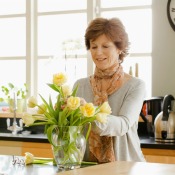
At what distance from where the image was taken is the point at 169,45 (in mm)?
3855

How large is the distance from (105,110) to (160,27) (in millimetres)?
2252

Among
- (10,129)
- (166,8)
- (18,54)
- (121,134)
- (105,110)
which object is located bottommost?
(10,129)

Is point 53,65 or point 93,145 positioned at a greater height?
point 53,65

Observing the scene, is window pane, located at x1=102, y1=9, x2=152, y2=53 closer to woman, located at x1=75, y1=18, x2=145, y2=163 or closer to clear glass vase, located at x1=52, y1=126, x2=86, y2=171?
woman, located at x1=75, y1=18, x2=145, y2=163

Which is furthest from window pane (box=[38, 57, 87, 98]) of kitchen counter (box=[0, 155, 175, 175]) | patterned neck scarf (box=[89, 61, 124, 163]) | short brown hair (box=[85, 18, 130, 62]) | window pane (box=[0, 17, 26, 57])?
kitchen counter (box=[0, 155, 175, 175])

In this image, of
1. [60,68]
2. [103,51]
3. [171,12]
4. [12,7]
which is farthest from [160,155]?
[12,7]

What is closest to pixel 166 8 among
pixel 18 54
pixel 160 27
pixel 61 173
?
pixel 160 27

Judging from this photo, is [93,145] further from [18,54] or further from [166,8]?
[18,54]

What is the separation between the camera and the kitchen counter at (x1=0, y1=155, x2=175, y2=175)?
5.42 feet

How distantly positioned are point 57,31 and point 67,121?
2823 mm

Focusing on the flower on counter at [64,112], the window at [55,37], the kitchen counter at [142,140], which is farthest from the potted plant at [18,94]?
the flower on counter at [64,112]

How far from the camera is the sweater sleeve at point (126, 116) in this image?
2.03 metres

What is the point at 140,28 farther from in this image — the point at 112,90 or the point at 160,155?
the point at 112,90

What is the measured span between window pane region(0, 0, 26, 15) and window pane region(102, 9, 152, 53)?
1133 mm
